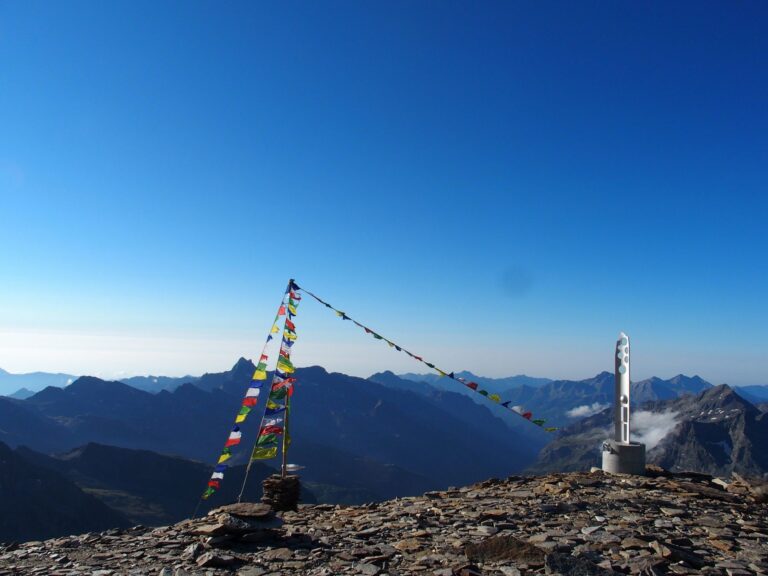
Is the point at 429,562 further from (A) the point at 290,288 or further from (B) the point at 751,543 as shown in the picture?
(A) the point at 290,288

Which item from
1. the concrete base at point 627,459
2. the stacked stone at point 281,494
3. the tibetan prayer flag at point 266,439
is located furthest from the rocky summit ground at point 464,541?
the concrete base at point 627,459

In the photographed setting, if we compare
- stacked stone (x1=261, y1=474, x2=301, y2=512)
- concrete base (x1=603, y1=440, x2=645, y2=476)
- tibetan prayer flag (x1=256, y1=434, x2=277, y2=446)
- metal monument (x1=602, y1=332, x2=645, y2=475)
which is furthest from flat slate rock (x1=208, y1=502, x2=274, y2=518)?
concrete base (x1=603, y1=440, x2=645, y2=476)

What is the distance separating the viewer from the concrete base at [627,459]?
2084 centimetres

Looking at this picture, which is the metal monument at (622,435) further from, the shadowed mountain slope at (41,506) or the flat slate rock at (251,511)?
the shadowed mountain slope at (41,506)

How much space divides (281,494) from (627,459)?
13756 mm

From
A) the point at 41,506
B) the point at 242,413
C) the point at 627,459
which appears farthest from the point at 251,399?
the point at 41,506

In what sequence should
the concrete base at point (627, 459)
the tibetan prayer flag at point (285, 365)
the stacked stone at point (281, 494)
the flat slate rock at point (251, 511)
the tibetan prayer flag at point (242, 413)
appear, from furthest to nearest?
the concrete base at point (627, 459) → the tibetan prayer flag at point (242, 413) → the tibetan prayer flag at point (285, 365) → the stacked stone at point (281, 494) → the flat slate rock at point (251, 511)

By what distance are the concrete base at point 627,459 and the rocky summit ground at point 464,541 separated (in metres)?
3.18

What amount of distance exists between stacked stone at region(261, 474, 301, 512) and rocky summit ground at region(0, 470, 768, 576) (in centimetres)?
118

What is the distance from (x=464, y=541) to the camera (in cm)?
1220

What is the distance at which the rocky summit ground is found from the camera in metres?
10.7

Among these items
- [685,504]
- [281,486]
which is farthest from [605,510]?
[281,486]

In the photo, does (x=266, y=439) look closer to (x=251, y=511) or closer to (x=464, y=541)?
(x=251, y=511)

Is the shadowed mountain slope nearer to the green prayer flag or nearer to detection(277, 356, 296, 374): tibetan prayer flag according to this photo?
the green prayer flag
